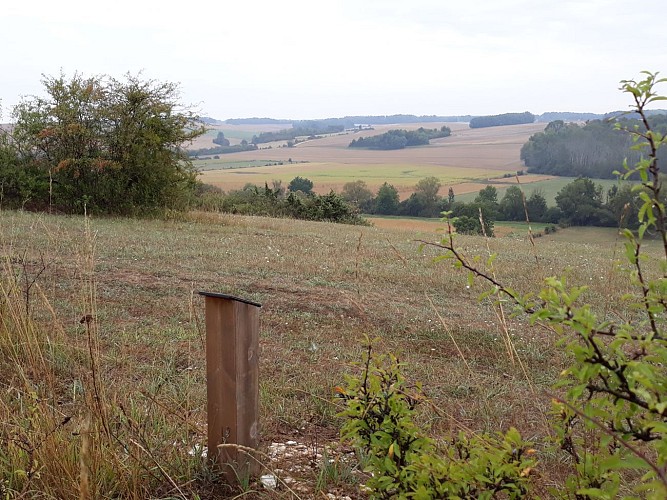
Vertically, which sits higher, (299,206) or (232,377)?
(232,377)

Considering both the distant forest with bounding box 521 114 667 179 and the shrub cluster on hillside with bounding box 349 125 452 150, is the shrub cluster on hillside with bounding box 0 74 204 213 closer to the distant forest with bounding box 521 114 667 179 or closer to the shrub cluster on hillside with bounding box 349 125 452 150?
the distant forest with bounding box 521 114 667 179

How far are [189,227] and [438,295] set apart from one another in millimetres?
8843

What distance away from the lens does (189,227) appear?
15477 millimetres

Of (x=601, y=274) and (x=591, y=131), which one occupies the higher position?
(x=591, y=131)

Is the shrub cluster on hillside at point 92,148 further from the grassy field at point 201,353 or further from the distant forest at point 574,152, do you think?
the distant forest at point 574,152

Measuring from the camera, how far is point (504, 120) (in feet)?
368

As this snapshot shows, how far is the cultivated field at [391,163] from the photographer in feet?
190

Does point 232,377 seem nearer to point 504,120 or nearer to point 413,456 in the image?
point 413,456

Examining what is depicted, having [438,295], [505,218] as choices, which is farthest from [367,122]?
[438,295]

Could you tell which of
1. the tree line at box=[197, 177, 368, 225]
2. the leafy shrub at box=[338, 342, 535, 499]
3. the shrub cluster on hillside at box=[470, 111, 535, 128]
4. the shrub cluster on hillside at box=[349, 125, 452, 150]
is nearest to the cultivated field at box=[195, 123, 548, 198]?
the shrub cluster on hillside at box=[349, 125, 452, 150]

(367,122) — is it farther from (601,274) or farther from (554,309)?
(554,309)

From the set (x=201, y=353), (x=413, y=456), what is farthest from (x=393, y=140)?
(x=413, y=456)

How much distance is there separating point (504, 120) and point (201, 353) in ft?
379

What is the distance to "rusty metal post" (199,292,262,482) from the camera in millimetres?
2393
